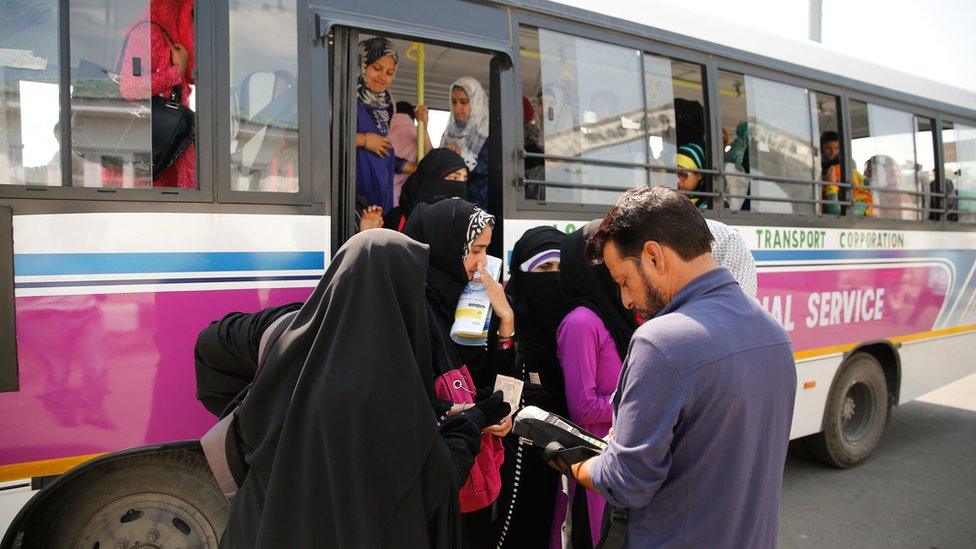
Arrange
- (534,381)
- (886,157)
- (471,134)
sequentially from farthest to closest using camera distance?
(886,157) < (471,134) < (534,381)

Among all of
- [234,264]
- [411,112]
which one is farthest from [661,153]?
[234,264]

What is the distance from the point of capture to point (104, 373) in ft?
8.64

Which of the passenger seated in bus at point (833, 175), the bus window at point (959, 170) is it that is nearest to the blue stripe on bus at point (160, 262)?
the passenger seated in bus at point (833, 175)

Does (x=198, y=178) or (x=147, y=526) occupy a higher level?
(x=198, y=178)

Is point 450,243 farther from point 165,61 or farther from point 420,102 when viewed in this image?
point 420,102

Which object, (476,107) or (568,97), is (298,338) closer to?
(568,97)

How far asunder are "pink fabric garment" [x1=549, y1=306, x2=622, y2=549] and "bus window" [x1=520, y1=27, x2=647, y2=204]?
1.18 meters

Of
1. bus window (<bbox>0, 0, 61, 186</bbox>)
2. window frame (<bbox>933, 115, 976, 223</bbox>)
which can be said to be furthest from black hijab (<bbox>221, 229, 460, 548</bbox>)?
window frame (<bbox>933, 115, 976, 223</bbox>)

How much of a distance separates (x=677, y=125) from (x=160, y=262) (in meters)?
3.22

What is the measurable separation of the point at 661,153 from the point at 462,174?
49.4 inches

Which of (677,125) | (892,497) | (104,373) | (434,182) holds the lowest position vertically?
(892,497)

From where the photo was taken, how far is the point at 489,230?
2.83m

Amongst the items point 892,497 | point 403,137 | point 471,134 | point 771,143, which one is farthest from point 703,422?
point 892,497

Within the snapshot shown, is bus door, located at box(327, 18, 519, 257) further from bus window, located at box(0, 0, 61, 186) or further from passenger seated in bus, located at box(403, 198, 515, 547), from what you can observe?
bus window, located at box(0, 0, 61, 186)
